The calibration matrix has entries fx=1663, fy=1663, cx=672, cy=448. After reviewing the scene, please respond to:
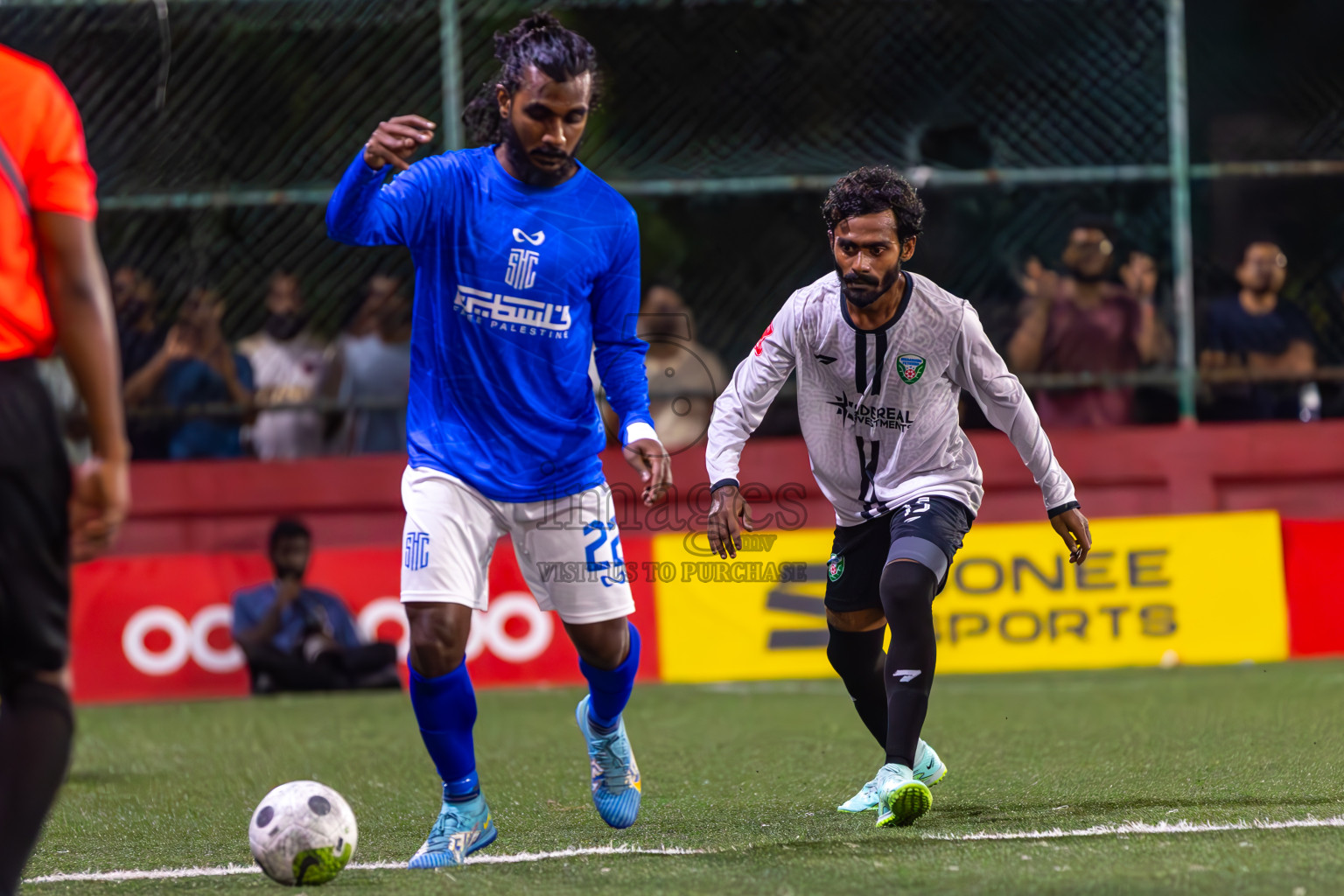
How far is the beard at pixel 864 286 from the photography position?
525cm

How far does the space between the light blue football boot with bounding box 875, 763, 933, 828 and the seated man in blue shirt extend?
6010 mm

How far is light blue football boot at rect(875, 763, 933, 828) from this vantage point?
4.86 m

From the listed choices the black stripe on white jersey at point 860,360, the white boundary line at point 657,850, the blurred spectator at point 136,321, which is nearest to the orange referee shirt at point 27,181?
the white boundary line at point 657,850

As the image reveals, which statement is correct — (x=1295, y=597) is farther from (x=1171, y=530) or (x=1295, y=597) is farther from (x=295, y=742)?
(x=295, y=742)

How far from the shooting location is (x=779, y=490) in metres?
11.1

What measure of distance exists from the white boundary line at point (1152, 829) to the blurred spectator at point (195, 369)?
7.50m

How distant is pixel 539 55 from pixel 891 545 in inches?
75.3

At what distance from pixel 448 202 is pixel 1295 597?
7567 mm

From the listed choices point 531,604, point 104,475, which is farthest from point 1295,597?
point 104,475

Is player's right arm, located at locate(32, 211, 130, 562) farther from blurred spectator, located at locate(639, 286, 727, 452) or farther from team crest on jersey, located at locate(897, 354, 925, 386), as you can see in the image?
blurred spectator, located at locate(639, 286, 727, 452)

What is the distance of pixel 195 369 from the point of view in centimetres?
1112

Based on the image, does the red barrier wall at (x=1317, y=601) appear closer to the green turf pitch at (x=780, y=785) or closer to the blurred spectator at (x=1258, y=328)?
the green turf pitch at (x=780, y=785)

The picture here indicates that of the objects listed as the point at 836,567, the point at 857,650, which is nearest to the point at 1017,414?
the point at 836,567

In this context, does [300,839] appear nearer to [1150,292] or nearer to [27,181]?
[27,181]
